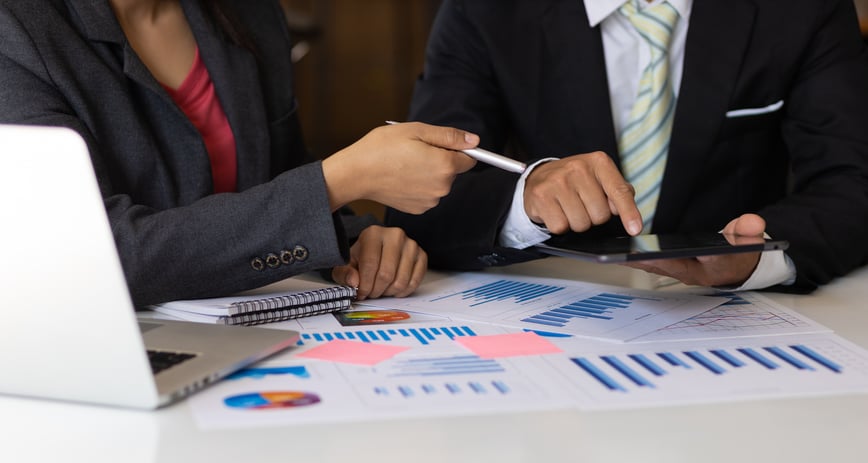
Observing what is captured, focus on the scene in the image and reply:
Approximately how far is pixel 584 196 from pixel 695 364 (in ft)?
1.16

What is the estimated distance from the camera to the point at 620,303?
1.16 meters

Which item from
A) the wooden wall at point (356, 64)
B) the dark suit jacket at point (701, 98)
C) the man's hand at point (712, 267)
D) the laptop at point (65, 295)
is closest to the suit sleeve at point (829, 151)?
the dark suit jacket at point (701, 98)

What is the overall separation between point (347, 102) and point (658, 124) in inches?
189

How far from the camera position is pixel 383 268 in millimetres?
1209

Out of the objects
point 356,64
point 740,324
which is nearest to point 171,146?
point 740,324

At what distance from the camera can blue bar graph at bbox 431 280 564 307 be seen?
119cm

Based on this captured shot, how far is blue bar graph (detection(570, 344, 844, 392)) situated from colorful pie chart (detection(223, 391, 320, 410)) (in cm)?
25

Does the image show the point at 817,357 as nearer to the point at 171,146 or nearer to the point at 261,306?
the point at 261,306

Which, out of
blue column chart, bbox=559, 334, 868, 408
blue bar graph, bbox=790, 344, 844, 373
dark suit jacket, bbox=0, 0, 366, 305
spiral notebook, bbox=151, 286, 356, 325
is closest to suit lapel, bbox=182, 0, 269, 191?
dark suit jacket, bbox=0, 0, 366, 305

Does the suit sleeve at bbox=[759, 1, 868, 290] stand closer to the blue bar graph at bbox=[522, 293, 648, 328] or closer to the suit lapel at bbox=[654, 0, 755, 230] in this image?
the suit lapel at bbox=[654, 0, 755, 230]

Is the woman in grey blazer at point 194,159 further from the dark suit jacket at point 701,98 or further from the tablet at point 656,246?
the dark suit jacket at point 701,98

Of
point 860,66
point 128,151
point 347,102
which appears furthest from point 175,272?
point 347,102

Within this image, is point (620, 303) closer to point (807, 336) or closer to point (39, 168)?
point (807, 336)

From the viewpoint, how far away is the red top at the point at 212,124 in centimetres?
151
